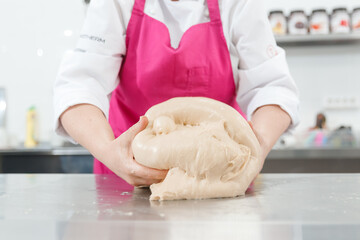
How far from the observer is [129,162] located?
68cm

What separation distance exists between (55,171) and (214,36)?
1.44 m

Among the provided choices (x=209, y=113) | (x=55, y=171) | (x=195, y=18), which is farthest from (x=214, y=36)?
(x=55, y=171)

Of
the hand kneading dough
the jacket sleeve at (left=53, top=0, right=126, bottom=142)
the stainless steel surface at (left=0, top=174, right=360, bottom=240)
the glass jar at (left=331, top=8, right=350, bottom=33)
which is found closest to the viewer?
the stainless steel surface at (left=0, top=174, right=360, bottom=240)

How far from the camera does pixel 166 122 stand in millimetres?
690

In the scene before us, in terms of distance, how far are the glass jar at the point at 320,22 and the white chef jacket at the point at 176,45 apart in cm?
138

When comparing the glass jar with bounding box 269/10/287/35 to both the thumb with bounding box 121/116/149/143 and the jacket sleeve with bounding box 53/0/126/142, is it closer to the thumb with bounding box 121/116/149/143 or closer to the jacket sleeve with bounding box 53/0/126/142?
the jacket sleeve with bounding box 53/0/126/142

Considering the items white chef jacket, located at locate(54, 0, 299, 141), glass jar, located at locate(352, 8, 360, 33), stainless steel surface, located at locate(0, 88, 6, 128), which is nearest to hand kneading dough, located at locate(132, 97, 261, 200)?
white chef jacket, located at locate(54, 0, 299, 141)

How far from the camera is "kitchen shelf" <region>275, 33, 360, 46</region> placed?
2244 mm

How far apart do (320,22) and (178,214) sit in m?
2.10

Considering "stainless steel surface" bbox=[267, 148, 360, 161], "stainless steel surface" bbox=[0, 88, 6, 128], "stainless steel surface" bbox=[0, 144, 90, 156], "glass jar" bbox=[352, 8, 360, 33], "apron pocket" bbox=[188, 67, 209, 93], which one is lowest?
"stainless steel surface" bbox=[267, 148, 360, 161]

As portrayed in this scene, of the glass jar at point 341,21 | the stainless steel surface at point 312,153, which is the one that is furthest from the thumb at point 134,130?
the glass jar at point 341,21

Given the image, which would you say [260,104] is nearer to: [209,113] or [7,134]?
[209,113]

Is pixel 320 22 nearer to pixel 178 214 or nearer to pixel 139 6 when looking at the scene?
pixel 139 6

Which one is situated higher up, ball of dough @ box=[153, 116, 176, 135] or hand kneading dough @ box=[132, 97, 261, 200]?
ball of dough @ box=[153, 116, 176, 135]
